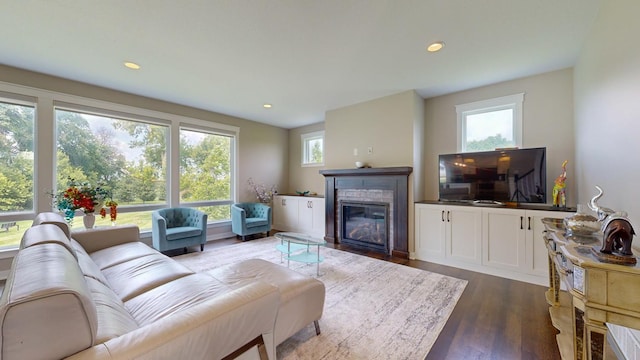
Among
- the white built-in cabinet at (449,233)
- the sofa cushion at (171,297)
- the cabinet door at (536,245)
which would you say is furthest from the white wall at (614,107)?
the sofa cushion at (171,297)

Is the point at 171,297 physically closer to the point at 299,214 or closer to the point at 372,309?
the point at 372,309

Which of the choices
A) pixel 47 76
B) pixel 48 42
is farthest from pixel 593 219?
pixel 47 76

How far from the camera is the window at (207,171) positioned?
470 centimetres

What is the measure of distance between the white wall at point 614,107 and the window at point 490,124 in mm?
876

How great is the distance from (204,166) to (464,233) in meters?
4.78

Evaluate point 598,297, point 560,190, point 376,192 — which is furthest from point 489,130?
point 598,297

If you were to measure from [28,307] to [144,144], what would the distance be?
13.9ft

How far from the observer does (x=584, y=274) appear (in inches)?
45.6

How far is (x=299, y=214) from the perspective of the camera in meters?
5.51

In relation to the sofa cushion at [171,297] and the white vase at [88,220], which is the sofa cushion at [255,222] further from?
the sofa cushion at [171,297]

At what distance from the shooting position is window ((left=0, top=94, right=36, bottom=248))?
10.0 ft

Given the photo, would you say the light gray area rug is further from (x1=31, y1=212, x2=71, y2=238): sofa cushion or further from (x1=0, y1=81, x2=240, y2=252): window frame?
(x1=0, y1=81, x2=240, y2=252): window frame

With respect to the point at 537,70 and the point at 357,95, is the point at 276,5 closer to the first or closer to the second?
the point at 357,95

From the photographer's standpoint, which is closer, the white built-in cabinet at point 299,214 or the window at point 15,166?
the window at point 15,166
